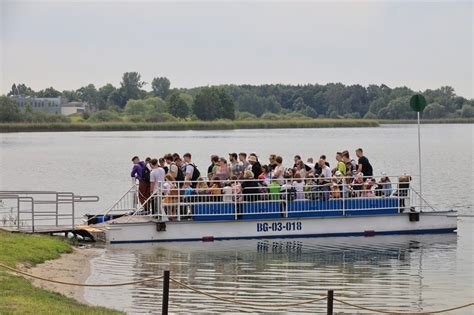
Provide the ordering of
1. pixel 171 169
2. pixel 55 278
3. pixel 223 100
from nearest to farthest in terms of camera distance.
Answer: pixel 55 278
pixel 171 169
pixel 223 100

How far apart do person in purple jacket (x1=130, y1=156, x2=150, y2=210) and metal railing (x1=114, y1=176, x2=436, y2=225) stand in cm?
27

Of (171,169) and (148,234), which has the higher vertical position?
(171,169)

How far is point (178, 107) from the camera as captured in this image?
15300 cm

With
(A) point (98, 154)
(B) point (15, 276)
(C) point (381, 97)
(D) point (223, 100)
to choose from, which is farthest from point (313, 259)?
(C) point (381, 97)

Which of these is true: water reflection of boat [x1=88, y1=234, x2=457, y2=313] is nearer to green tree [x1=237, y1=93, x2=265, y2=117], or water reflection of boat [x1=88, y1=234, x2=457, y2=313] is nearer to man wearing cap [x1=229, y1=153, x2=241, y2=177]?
man wearing cap [x1=229, y1=153, x2=241, y2=177]

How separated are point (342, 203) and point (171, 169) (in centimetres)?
483

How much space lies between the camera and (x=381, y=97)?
183875 millimetres

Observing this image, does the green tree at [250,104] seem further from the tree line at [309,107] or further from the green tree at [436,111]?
the green tree at [436,111]

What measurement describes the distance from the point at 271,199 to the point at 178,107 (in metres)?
127

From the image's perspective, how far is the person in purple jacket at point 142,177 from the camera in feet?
88.6

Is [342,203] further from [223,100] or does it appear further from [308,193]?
[223,100]

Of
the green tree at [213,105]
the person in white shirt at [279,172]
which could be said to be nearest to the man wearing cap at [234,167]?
the person in white shirt at [279,172]

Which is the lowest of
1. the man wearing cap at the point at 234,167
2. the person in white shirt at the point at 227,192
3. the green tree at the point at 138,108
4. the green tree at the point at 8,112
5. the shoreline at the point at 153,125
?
the person in white shirt at the point at 227,192

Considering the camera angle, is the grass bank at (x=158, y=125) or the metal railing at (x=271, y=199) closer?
the metal railing at (x=271, y=199)
